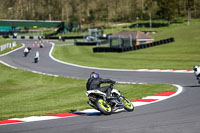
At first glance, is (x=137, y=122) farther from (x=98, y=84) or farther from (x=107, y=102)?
(x=98, y=84)

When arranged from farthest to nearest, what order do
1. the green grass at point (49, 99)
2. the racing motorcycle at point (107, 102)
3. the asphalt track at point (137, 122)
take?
the green grass at point (49, 99) < the racing motorcycle at point (107, 102) < the asphalt track at point (137, 122)

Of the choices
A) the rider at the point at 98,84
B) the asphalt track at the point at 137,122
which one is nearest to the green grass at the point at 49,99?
the rider at the point at 98,84

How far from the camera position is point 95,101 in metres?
11.9

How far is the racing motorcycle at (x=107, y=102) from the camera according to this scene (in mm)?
11802

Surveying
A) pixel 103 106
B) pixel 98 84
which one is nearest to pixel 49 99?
pixel 98 84

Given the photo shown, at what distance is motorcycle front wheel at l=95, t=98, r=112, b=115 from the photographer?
38.3 feet

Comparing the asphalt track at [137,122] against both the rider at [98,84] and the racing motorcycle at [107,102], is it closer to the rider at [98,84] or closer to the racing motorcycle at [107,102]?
the racing motorcycle at [107,102]

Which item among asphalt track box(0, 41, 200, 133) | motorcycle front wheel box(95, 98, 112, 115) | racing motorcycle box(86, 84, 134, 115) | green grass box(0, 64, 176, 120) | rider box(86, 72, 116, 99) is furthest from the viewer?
green grass box(0, 64, 176, 120)

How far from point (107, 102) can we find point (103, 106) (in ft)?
1.17

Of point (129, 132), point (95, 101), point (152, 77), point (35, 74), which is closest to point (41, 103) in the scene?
point (95, 101)

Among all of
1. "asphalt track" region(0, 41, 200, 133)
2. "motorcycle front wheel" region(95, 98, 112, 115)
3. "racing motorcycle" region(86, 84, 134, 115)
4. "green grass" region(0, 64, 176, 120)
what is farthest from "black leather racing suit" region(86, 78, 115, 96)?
"green grass" region(0, 64, 176, 120)

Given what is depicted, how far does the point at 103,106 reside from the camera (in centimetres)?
1184

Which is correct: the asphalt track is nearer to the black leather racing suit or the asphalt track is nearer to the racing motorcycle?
the racing motorcycle

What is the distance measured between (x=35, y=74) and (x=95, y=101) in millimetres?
21724
